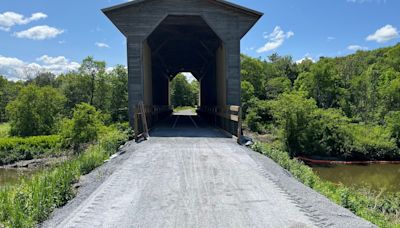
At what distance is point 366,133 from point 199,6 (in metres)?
20.0

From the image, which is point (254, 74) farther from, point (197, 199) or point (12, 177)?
point (197, 199)

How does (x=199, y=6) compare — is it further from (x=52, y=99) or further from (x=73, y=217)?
(x=52, y=99)

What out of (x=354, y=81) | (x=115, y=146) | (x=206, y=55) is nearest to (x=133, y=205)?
(x=115, y=146)

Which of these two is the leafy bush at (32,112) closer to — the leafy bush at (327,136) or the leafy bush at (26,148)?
the leafy bush at (26,148)

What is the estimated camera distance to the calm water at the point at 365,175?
1705cm

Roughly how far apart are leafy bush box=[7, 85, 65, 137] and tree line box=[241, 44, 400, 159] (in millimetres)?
18157

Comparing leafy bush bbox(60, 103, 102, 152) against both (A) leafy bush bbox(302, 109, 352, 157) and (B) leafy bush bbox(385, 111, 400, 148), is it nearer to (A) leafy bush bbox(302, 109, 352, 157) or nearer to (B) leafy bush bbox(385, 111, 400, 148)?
(A) leafy bush bbox(302, 109, 352, 157)

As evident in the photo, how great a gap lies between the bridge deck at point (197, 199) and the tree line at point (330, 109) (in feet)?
56.8

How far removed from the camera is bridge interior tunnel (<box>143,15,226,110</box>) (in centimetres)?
1566

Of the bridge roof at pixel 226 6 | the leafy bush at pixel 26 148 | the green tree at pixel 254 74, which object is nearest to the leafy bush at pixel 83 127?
the leafy bush at pixel 26 148

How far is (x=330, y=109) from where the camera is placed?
28578 mm

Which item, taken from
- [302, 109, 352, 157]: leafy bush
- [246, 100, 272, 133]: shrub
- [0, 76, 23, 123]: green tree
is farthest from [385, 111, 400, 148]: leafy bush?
[0, 76, 23, 123]: green tree

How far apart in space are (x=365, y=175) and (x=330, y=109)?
9.24 m

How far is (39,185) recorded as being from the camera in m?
5.35
